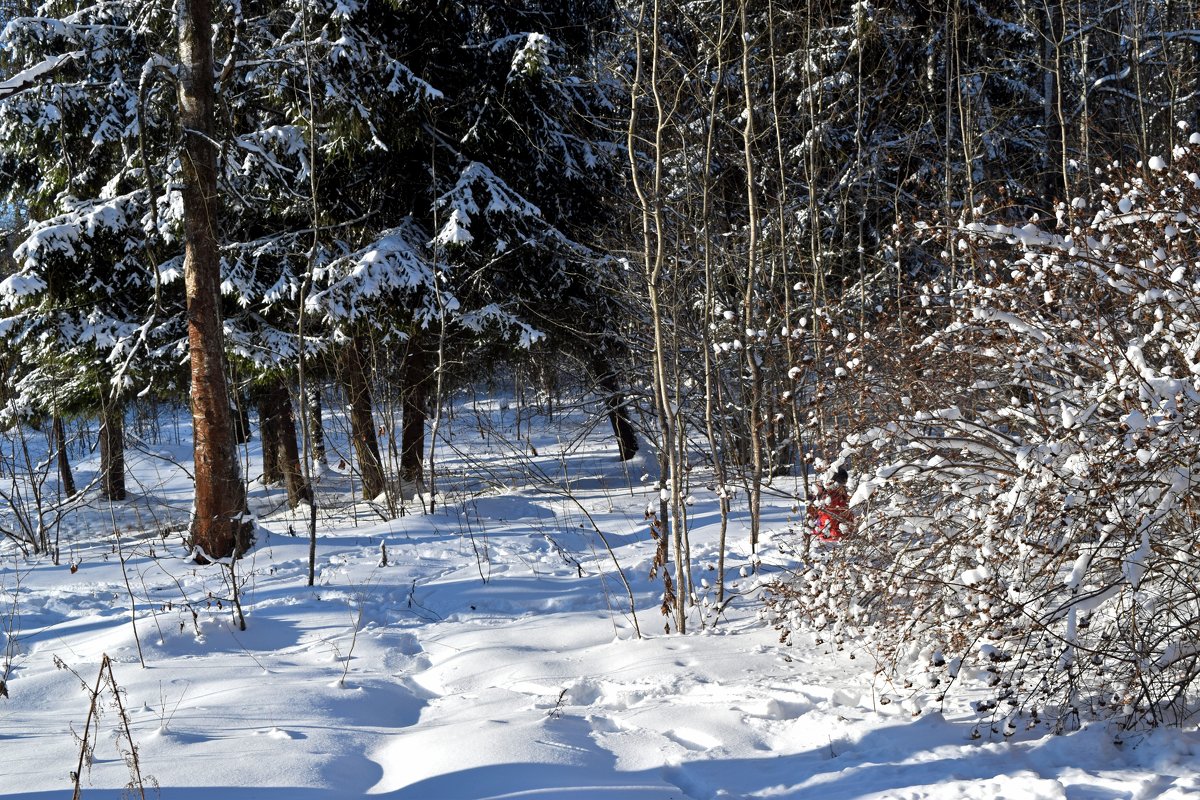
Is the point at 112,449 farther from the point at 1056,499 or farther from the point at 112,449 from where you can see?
the point at 1056,499

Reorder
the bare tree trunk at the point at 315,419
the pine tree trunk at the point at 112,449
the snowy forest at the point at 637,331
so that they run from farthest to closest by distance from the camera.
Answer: the bare tree trunk at the point at 315,419 < the pine tree trunk at the point at 112,449 < the snowy forest at the point at 637,331

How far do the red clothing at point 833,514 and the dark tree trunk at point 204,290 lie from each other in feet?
17.1

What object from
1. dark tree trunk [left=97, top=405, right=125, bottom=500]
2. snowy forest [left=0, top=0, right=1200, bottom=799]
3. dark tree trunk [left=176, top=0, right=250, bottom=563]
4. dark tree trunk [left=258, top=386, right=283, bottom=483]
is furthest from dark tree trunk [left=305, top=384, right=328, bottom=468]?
dark tree trunk [left=176, top=0, right=250, bottom=563]

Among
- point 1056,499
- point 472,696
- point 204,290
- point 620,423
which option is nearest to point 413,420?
point 620,423

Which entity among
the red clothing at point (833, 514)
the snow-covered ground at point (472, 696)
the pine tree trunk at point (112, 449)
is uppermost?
the pine tree trunk at point (112, 449)

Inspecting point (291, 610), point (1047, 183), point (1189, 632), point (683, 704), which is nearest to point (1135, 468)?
point (1189, 632)

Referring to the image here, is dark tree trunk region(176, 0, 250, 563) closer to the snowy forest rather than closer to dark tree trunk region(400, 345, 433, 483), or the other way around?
the snowy forest

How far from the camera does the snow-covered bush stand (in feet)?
11.7

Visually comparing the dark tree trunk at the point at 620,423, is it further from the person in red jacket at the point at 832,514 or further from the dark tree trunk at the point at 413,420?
the person in red jacket at the point at 832,514

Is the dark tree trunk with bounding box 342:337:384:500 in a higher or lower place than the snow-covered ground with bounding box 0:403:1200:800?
higher

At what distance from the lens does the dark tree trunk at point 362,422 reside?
1059cm

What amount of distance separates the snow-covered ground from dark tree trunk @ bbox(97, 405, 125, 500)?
7.80 ft

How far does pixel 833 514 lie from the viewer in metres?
4.72

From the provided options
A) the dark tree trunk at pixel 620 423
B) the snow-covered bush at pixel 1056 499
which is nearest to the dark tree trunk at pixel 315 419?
the dark tree trunk at pixel 620 423
